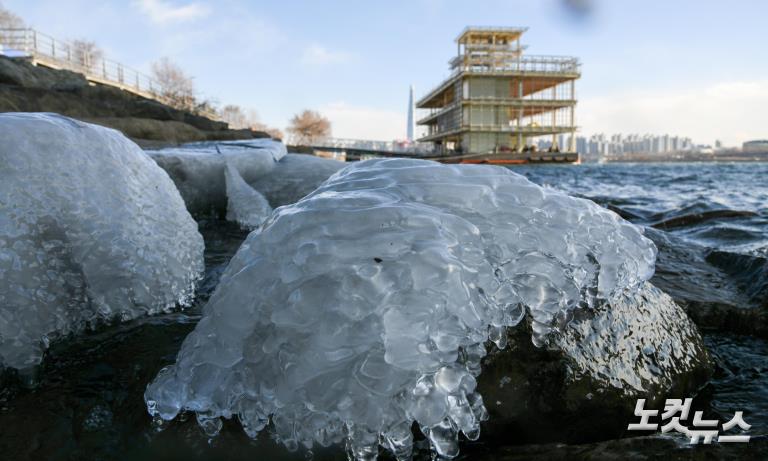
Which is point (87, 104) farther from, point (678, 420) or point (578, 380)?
point (678, 420)

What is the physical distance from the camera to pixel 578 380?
1395 mm

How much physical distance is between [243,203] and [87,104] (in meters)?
8.72

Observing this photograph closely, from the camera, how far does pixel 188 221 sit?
2.54 meters

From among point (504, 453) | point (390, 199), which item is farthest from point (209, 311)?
point (504, 453)

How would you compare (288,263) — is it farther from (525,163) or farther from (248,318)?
(525,163)

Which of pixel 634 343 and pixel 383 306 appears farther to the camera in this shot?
pixel 634 343

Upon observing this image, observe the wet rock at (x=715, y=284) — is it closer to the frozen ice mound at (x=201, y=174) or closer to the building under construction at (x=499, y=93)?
the frozen ice mound at (x=201, y=174)

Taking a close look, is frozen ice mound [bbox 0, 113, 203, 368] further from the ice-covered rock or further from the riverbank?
the riverbank

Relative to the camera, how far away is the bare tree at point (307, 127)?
174 feet

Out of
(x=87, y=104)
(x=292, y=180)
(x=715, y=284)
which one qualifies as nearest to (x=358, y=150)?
(x=87, y=104)

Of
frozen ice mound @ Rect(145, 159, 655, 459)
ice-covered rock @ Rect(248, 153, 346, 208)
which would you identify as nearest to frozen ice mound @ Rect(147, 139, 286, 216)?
ice-covered rock @ Rect(248, 153, 346, 208)

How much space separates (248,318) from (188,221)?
152 centimetres

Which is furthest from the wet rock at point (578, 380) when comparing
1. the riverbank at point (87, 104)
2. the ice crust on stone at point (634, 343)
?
the riverbank at point (87, 104)

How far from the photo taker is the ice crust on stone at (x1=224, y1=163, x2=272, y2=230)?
4.17 metres
